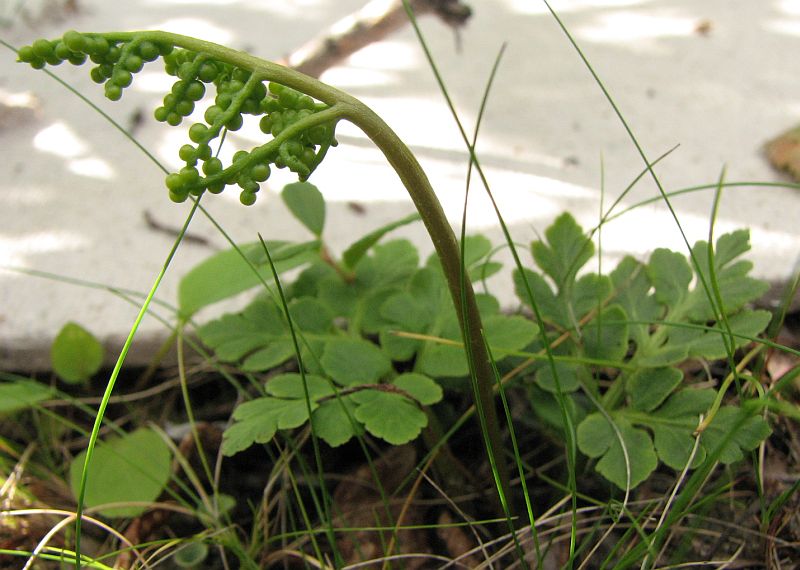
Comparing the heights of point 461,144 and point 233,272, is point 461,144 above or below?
above

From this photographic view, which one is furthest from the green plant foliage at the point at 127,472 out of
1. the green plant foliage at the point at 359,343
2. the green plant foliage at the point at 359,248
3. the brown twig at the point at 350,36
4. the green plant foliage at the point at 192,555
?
the brown twig at the point at 350,36

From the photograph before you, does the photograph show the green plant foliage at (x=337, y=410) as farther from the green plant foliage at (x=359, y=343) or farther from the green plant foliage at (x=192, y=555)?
the green plant foliage at (x=192, y=555)

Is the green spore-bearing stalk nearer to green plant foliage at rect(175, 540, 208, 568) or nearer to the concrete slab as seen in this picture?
green plant foliage at rect(175, 540, 208, 568)

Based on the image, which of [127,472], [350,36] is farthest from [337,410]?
[350,36]

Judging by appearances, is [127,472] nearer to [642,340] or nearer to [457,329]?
[457,329]

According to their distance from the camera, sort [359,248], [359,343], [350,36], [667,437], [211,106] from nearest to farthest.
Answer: [211,106], [667,437], [359,343], [359,248], [350,36]
